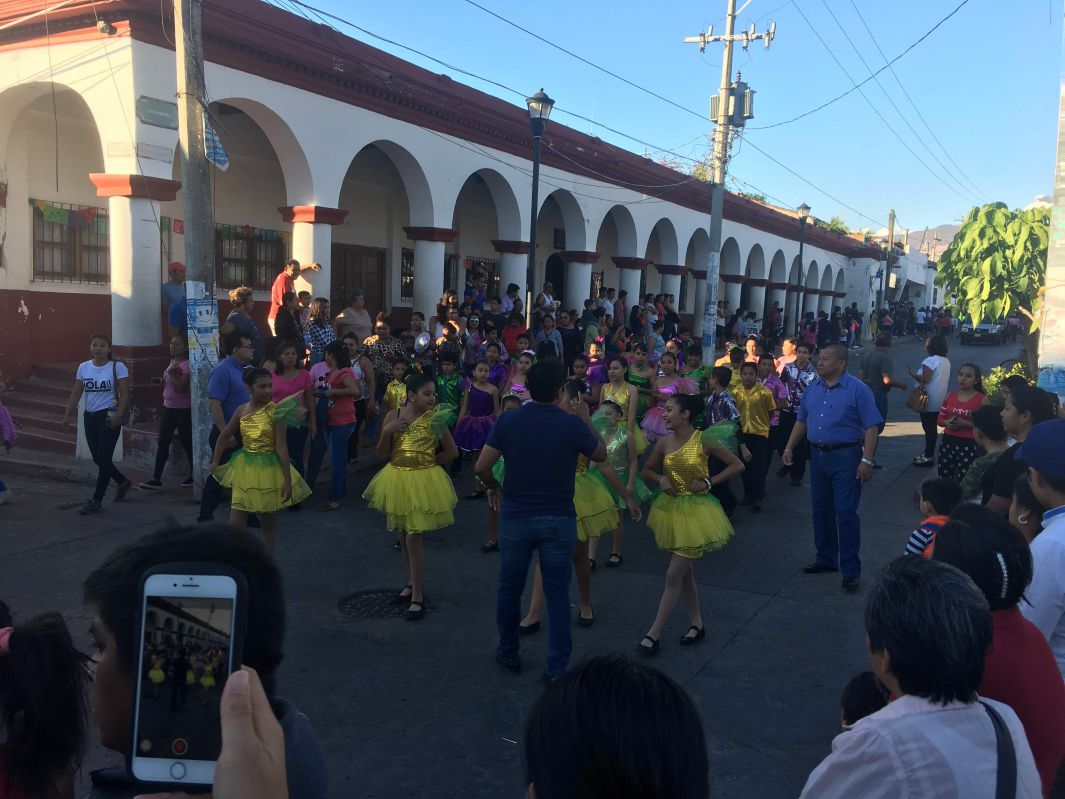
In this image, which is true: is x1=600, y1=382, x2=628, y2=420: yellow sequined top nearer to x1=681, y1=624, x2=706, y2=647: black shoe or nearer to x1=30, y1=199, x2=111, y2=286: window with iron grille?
x1=681, y1=624, x2=706, y2=647: black shoe

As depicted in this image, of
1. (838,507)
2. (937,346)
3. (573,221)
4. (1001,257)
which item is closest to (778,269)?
(573,221)

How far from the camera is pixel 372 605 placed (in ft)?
19.7

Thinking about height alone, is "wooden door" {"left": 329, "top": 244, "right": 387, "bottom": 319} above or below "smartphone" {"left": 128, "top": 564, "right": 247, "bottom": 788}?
above

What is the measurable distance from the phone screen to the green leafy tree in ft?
53.2

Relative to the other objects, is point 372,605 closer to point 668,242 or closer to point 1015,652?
point 1015,652

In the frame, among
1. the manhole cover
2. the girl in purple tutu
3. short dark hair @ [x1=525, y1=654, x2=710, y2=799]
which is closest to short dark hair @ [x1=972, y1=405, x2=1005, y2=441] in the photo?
the manhole cover

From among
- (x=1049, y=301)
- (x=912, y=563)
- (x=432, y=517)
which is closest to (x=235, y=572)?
(x=912, y=563)

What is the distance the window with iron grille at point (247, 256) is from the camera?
543 inches

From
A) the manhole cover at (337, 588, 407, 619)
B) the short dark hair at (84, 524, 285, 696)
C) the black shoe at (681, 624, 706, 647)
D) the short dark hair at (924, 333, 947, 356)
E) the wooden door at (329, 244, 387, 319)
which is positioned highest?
the wooden door at (329, 244, 387, 319)

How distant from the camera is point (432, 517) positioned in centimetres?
593

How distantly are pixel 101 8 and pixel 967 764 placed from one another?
36.6 feet

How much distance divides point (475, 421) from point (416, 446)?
3170 mm

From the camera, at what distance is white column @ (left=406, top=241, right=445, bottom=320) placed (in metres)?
14.6

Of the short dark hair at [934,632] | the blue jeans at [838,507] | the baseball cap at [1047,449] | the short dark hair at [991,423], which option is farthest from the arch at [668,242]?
the short dark hair at [934,632]
